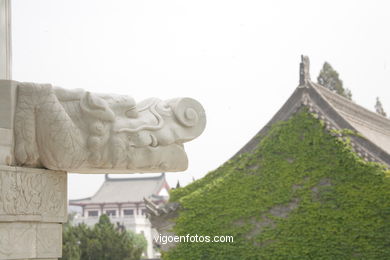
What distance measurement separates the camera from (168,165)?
2.63 m

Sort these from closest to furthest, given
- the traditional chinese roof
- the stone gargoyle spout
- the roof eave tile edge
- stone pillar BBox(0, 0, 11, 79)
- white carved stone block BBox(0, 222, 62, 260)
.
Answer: white carved stone block BBox(0, 222, 62, 260) < the stone gargoyle spout < stone pillar BBox(0, 0, 11, 79) < the roof eave tile edge < the traditional chinese roof

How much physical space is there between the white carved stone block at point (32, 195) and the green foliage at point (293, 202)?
33.0 feet

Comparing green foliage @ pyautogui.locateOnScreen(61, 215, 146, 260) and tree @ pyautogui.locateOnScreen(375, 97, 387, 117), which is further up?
tree @ pyautogui.locateOnScreen(375, 97, 387, 117)

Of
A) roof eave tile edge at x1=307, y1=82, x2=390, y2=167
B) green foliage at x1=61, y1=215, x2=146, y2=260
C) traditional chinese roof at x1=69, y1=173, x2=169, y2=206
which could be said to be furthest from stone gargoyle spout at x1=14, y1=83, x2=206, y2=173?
traditional chinese roof at x1=69, y1=173, x2=169, y2=206

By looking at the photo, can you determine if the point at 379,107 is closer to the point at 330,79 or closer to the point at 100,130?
the point at 330,79

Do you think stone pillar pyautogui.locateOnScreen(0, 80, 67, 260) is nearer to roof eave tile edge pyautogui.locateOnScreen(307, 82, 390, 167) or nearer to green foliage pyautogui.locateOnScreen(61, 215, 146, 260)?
roof eave tile edge pyautogui.locateOnScreen(307, 82, 390, 167)

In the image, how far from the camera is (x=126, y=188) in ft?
149

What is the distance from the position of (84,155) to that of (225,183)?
11025 millimetres

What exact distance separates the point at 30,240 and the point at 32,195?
17cm

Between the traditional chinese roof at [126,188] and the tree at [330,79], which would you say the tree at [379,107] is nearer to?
the tree at [330,79]

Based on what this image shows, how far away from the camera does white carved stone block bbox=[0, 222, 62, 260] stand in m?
2.24

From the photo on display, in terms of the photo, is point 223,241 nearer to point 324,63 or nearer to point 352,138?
point 352,138

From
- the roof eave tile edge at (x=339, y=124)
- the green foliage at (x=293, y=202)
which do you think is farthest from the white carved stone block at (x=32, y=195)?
the roof eave tile edge at (x=339, y=124)

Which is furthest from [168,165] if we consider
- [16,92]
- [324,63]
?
[324,63]
